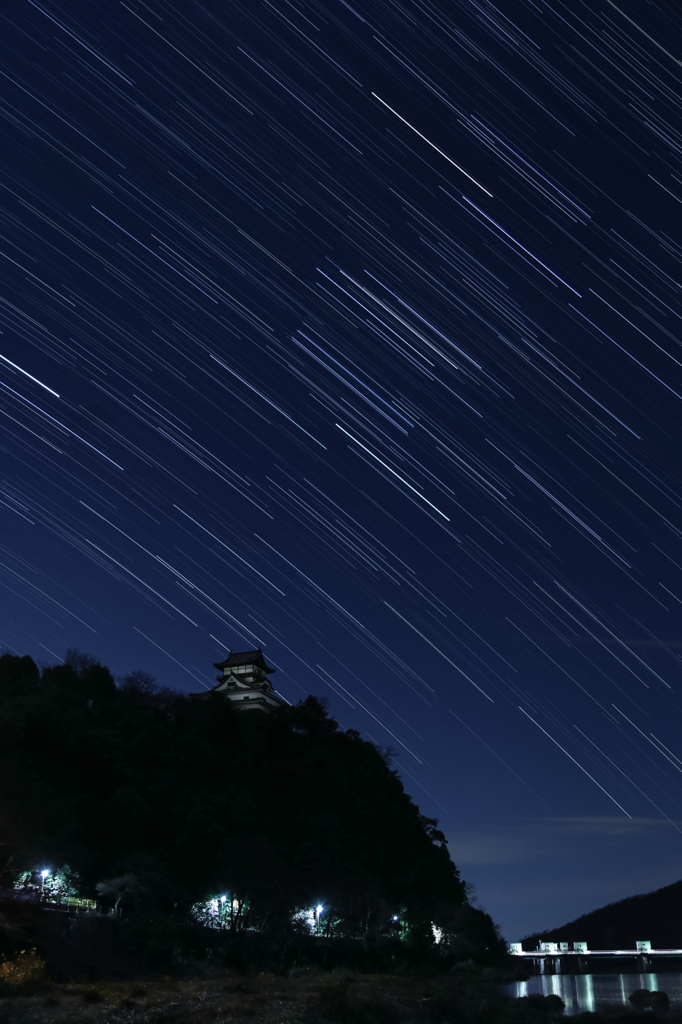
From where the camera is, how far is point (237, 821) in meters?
50.6

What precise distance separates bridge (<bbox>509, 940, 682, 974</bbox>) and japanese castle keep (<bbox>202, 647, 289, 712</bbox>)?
53.6 metres

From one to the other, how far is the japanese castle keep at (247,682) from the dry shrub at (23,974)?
6375 centimetres

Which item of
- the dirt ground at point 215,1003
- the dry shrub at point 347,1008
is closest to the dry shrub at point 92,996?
the dirt ground at point 215,1003

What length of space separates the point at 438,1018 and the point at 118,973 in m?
14.1

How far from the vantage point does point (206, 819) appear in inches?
1780

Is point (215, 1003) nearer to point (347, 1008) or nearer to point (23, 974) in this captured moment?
point (347, 1008)

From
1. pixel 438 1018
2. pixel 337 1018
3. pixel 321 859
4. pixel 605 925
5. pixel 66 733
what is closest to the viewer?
pixel 337 1018

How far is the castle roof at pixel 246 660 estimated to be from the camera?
341 ft

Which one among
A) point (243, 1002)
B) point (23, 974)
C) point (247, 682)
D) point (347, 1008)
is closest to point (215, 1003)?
point (243, 1002)

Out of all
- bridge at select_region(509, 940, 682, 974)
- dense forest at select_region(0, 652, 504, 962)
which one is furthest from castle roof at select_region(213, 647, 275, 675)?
bridge at select_region(509, 940, 682, 974)

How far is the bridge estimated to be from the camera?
12138 cm

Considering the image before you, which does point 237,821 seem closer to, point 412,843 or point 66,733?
point 66,733

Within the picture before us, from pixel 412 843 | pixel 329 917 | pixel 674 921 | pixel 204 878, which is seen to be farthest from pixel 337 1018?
pixel 674 921

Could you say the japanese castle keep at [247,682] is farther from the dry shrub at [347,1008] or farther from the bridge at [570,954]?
the dry shrub at [347,1008]
